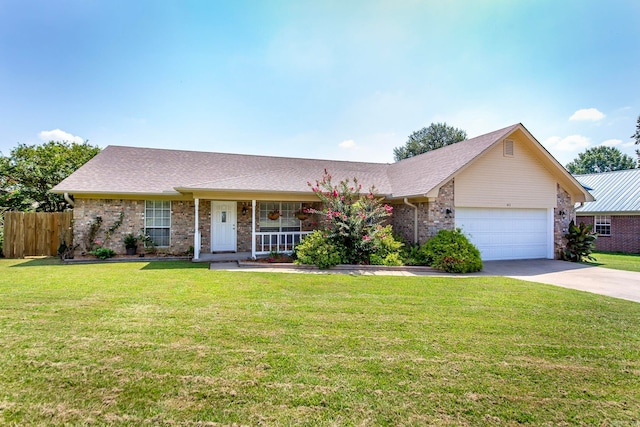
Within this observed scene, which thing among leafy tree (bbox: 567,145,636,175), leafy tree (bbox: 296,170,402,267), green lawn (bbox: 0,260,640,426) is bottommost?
green lawn (bbox: 0,260,640,426)

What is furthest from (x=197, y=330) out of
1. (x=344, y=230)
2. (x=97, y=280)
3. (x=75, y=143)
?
(x=75, y=143)

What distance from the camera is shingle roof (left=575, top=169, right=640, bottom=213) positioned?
17.1 metres

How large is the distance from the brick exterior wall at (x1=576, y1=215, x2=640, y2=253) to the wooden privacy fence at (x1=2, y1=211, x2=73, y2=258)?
87.4 feet

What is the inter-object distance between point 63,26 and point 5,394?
39.6 feet

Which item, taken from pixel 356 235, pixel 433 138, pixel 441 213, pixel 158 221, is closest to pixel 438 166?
pixel 441 213

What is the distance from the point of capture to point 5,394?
Answer: 2898mm

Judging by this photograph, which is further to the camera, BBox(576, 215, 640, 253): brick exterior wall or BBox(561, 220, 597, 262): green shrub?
BBox(576, 215, 640, 253): brick exterior wall

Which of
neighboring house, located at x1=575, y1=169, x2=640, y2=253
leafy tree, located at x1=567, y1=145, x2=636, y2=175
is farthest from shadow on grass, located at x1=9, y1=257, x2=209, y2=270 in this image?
leafy tree, located at x1=567, y1=145, x2=636, y2=175

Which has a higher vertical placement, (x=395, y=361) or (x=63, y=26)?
(x=63, y=26)

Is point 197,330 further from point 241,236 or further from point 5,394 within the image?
point 241,236

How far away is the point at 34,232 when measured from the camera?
41.5 ft

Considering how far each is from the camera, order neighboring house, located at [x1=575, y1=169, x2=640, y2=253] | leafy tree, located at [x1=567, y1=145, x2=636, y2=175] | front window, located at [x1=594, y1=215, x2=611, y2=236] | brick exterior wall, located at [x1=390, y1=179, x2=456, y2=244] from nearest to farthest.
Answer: brick exterior wall, located at [x1=390, y1=179, x2=456, y2=244], neighboring house, located at [x1=575, y1=169, x2=640, y2=253], front window, located at [x1=594, y1=215, x2=611, y2=236], leafy tree, located at [x1=567, y1=145, x2=636, y2=175]

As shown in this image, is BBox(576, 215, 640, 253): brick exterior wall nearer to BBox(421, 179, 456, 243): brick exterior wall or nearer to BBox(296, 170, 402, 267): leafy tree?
BBox(421, 179, 456, 243): brick exterior wall

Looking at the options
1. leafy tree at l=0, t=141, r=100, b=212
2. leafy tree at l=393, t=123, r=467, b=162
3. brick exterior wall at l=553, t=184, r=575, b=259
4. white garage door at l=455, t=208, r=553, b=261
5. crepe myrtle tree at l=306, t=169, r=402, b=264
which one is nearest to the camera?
crepe myrtle tree at l=306, t=169, r=402, b=264
